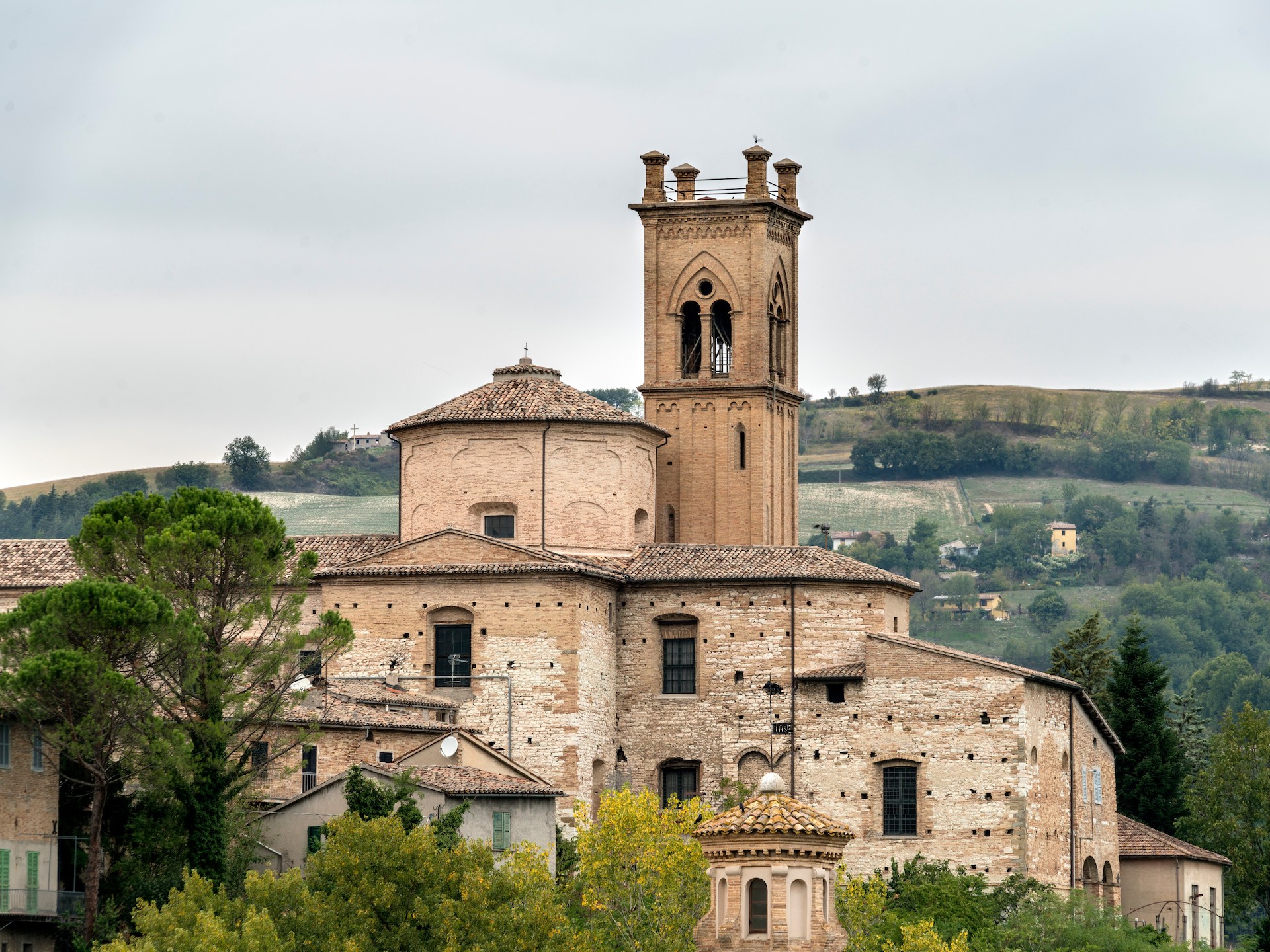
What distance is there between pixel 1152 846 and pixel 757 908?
98.7ft

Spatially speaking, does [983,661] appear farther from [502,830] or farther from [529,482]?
[502,830]

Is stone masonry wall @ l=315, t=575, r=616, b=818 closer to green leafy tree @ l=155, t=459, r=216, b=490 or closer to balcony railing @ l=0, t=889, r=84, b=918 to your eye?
balcony railing @ l=0, t=889, r=84, b=918

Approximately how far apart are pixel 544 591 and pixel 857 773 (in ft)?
26.1

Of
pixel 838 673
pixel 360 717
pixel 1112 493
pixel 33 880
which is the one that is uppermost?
pixel 1112 493

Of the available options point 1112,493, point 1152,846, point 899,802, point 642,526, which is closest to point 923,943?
point 899,802

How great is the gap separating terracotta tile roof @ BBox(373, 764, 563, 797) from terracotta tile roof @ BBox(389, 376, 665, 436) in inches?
419

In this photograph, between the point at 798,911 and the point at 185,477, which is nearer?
the point at 798,911

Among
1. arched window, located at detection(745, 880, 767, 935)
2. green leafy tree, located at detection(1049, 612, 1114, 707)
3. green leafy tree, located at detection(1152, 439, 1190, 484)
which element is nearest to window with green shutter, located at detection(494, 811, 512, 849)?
arched window, located at detection(745, 880, 767, 935)

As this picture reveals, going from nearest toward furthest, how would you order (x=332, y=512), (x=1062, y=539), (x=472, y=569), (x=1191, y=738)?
(x=472, y=569)
(x=1191, y=738)
(x=332, y=512)
(x=1062, y=539)

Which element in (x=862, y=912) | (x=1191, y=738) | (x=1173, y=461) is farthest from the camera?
(x=1173, y=461)

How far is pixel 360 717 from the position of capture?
53.3 meters

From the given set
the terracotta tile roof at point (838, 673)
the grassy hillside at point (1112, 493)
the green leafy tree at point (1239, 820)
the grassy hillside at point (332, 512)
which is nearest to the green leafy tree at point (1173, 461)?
the grassy hillside at point (1112, 493)

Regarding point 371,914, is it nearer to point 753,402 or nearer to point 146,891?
point 146,891

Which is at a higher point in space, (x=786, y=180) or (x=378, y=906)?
(x=786, y=180)
